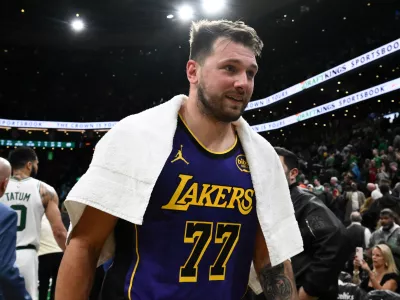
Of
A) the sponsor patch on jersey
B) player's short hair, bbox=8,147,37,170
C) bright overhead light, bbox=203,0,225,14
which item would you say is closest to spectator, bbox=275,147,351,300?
the sponsor patch on jersey

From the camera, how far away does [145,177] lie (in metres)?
1.98

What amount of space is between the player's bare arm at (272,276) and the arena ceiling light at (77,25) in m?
25.5

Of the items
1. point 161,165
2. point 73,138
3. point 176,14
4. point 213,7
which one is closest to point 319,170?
point 213,7

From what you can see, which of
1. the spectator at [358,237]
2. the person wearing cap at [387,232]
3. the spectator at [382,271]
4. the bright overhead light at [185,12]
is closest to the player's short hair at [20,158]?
the spectator at [382,271]

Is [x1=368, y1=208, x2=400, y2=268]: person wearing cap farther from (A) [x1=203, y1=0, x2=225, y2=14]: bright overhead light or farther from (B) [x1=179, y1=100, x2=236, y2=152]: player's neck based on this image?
(A) [x1=203, y1=0, x2=225, y2=14]: bright overhead light

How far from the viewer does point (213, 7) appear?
2180cm

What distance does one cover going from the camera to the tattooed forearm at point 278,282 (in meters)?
2.27

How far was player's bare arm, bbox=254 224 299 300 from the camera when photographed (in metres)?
2.27

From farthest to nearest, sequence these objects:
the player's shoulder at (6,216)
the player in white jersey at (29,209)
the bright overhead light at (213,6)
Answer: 1. the bright overhead light at (213,6)
2. the player in white jersey at (29,209)
3. the player's shoulder at (6,216)

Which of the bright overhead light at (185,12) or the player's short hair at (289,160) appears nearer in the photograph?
the player's short hair at (289,160)

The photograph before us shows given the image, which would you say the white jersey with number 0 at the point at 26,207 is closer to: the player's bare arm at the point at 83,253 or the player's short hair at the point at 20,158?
the player's short hair at the point at 20,158

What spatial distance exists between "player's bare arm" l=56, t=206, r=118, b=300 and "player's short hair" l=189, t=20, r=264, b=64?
749mm

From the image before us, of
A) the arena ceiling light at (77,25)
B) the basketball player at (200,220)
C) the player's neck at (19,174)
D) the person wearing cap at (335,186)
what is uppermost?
the arena ceiling light at (77,25)

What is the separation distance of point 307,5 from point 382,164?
483 inches
